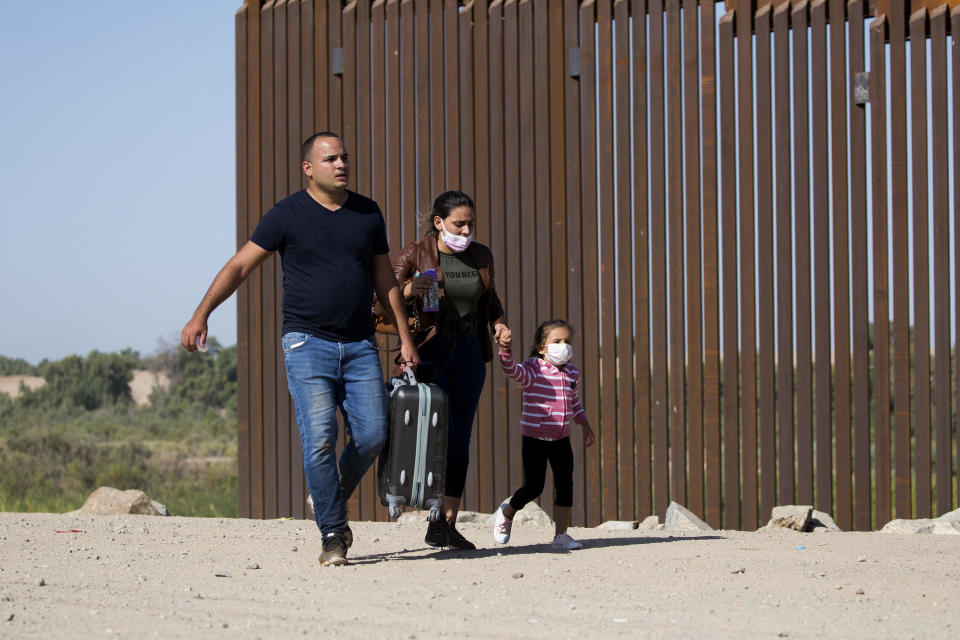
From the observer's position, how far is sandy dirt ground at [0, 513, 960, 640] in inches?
159

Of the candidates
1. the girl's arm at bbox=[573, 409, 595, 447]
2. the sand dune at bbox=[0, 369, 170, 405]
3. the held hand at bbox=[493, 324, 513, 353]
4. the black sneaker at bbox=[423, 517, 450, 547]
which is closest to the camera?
the held hand at bbox=[493, 324, 513, 353]

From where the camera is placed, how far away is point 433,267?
5.61 m

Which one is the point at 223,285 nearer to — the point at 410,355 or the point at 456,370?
the point at 410,355

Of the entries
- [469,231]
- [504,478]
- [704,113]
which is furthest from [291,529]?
[704,113]

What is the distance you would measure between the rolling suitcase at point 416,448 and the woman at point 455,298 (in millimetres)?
249

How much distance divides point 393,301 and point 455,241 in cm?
41

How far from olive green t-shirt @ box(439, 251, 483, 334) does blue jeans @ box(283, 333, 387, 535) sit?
407mm

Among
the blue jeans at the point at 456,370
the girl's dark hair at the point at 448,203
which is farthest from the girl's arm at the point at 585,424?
the girl's dark hair at the point at 448,203

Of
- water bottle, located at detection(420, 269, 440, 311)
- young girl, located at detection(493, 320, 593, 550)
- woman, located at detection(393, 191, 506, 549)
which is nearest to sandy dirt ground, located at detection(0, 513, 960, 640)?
young girl, located at detection(493, 320, 593, 550)

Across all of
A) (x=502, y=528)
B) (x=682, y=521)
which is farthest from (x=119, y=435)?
(x=502, y=528)

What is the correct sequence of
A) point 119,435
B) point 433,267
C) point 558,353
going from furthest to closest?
point 119,435, point 558,353, point 433,267

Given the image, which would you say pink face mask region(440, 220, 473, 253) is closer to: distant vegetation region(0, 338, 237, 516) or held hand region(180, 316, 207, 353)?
held hand region(180, 316, 207, 353)

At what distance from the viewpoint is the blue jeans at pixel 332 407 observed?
5215 mm

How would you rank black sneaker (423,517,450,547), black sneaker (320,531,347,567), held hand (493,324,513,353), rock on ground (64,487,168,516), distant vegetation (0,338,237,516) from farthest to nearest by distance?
distant vegetation (0,338,237,516) < rock on ground (64,487,168,516) < black sneaker (423,517,450,547) < held hand (493,324,513,353) < black sneaker (320,531,347,567)
